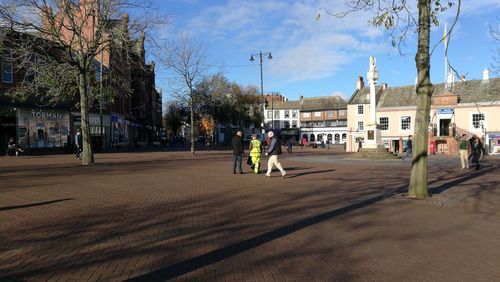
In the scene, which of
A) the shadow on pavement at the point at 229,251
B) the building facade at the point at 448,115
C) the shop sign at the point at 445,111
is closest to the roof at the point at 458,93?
the building facade at the point at 448,115

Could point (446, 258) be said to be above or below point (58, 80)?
below

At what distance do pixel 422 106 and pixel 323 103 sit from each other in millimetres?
86476

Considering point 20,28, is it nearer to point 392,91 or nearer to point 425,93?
point 425,93

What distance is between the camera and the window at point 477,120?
1906 inches

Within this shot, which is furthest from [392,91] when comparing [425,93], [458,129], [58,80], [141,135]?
[425,93]

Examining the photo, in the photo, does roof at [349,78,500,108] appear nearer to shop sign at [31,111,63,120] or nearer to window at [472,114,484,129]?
window at [472,114,484,129]

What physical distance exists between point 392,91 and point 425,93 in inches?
1970

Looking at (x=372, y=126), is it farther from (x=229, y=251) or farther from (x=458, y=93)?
(x=229, y=251)

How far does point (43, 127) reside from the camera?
117ft

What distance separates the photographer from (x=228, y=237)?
711 cm

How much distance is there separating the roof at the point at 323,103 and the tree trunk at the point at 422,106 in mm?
83502

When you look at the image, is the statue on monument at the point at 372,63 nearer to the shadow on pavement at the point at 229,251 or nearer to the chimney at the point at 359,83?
the shadow on pavement at the point at 229,251

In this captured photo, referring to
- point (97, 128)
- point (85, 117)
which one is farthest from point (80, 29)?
point (97, 128)

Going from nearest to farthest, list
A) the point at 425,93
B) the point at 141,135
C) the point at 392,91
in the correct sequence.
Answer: the point at 425,93 < the point at 392,91 < the point at 141,135
